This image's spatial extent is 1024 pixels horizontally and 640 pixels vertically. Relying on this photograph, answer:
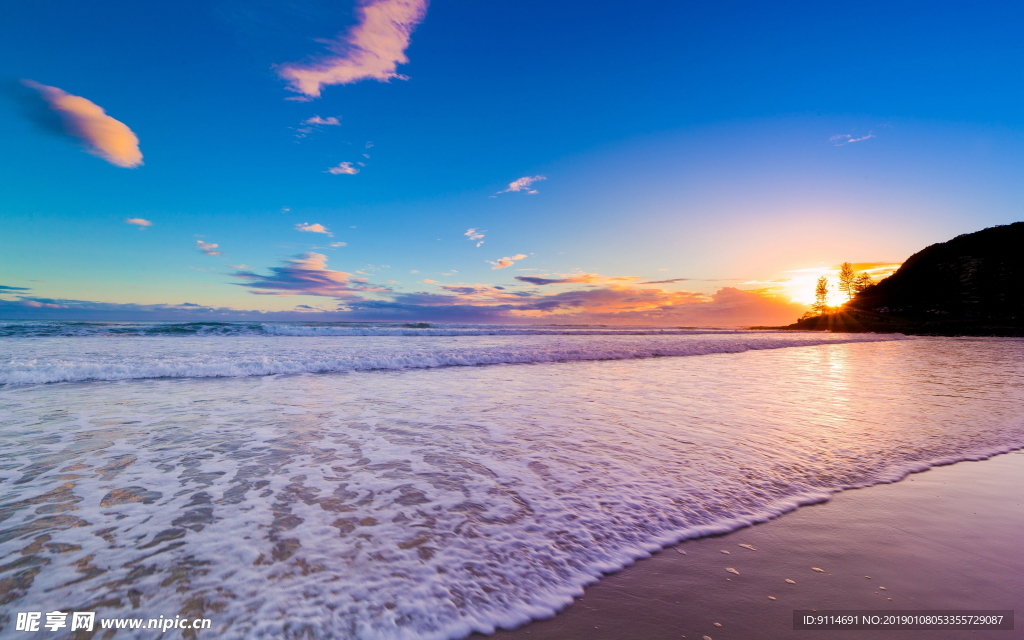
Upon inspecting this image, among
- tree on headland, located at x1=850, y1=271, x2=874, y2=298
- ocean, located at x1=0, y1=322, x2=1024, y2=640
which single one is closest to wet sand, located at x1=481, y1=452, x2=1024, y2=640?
ocean, located at x1=0, y1=322, x2=1024, y2=640

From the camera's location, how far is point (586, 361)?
16.4 metres

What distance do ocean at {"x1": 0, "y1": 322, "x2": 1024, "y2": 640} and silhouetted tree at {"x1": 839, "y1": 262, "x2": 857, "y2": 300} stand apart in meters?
80.7

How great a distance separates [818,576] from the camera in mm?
2580

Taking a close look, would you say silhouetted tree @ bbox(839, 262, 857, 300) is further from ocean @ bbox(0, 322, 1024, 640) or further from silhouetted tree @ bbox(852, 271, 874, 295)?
ocean @ bbox(0, 322, 1024, 640)

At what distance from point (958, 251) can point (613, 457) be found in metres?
88.8

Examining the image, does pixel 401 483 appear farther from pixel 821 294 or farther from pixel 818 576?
pixel 821 294

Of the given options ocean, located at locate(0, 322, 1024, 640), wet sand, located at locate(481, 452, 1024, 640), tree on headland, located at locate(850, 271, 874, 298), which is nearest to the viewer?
wet sand, located at locate(481, 452, 1024, 640)

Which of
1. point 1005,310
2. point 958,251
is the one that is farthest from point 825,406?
point 958,251

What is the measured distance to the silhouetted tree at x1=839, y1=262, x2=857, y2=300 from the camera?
72.8 meters

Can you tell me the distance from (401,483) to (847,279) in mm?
94391

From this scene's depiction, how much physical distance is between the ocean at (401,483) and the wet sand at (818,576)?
19 centimetres

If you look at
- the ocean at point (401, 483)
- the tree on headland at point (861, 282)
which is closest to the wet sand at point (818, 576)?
the ocean at point (401, 483)

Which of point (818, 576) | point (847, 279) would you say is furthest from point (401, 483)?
point (847, 279)

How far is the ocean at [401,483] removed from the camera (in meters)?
2.40
